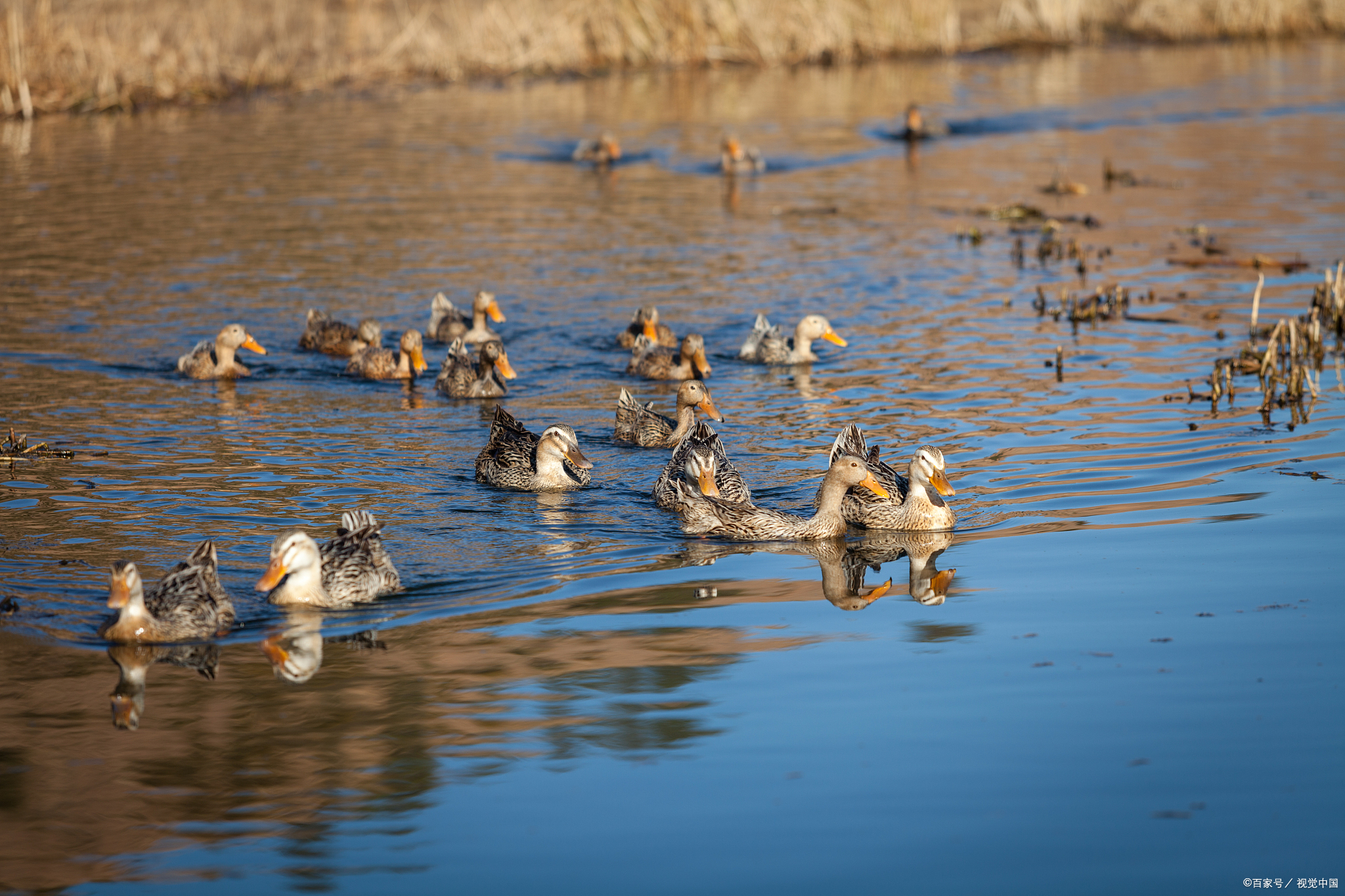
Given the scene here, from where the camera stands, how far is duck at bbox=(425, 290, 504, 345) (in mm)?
15266

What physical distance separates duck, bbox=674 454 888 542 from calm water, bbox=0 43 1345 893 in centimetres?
20

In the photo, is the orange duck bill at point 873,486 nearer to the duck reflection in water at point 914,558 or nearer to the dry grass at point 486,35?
the duck reflection in water at point 914,558

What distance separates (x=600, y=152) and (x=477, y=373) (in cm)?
1376

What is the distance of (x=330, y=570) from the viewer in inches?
335

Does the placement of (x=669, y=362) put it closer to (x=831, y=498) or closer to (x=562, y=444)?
(x=562, y=444)

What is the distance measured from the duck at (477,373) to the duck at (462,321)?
0.88m

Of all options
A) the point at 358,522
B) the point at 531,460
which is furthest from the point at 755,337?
the point at 358,522

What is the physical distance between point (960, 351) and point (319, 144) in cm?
1786

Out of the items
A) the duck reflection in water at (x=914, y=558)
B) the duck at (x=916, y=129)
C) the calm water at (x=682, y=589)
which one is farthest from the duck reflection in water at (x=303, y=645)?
the duck at (x=916, y=129)

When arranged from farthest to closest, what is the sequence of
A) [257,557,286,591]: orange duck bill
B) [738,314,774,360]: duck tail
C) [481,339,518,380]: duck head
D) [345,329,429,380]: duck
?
[738,314,774,360]: duck tail → [345,329,429,380]: duck → [481,339,518,380]: duck head → [257,557,286,591]: orange duck bill

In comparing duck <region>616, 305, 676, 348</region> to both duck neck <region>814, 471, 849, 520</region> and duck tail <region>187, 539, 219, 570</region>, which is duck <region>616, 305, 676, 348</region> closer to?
duck neck <region>814, 471, 849, 520</region>

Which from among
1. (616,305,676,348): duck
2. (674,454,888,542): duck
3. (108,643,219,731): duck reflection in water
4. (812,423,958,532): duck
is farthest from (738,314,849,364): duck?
(108,643,219,731): duck reflection in water

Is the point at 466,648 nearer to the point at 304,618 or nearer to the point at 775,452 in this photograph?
the point at 304,618

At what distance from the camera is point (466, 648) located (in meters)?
7.82
